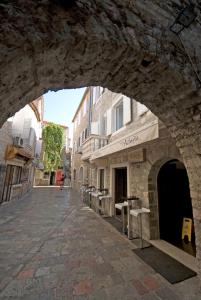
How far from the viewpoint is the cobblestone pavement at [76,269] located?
2523 millimetres

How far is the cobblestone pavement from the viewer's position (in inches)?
99.3

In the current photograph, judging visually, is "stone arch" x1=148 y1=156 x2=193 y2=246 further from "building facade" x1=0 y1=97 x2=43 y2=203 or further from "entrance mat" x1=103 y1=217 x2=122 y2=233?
"building facade" x1=0 y1=97 x2=43 y2=203

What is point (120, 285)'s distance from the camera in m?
2.70

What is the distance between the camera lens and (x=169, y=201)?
5062mm

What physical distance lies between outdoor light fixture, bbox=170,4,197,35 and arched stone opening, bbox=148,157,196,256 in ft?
9.69

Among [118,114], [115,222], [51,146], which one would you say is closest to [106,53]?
[115,222]

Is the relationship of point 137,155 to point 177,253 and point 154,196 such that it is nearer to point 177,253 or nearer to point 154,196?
point 154,196

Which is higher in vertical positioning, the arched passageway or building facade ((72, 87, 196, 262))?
the arched passageway

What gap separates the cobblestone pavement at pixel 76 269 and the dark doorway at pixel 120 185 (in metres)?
2.31

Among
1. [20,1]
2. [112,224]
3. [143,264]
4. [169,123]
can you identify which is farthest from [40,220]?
[20,1]

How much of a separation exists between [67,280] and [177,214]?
408 centimetres

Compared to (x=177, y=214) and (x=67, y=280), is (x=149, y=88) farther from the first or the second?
(x=177, y=214)

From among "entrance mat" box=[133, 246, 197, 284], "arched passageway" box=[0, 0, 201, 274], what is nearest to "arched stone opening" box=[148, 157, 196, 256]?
"entrance mat" box=[133, 246, 197, 284]

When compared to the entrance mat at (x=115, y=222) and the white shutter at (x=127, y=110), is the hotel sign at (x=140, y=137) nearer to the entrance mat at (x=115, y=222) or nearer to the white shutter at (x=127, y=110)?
the white shutter at (x=127, y=110)
